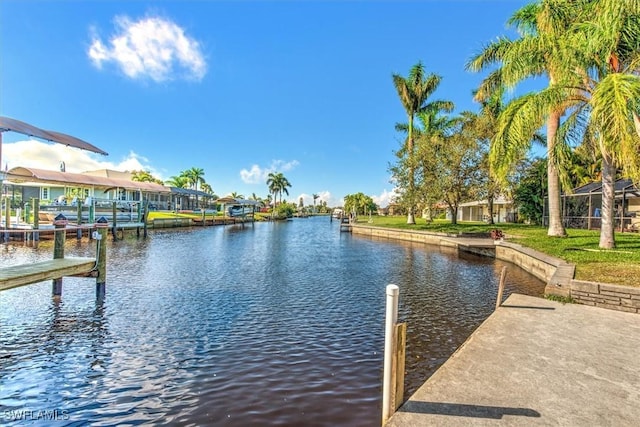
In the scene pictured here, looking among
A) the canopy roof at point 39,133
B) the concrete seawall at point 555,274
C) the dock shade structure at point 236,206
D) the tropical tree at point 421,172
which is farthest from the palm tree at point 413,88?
the dock shade structure at point 236,206

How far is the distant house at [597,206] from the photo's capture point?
19094mm

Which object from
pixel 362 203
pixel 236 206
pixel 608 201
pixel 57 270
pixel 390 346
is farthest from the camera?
pixel 362 203

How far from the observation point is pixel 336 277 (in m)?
11.6

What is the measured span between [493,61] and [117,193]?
35.3m

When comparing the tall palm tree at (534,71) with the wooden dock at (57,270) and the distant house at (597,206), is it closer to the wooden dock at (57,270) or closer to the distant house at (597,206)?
the distant house at (597,206)

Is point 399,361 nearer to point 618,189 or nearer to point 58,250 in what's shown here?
point 58,250

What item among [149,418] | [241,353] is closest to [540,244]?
[241,353]

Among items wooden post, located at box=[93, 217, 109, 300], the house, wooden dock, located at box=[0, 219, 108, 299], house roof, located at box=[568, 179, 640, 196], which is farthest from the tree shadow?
the house

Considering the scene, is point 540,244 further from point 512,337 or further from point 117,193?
point 117,193

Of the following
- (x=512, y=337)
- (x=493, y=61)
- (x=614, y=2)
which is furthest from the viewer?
(x=493, y=61)

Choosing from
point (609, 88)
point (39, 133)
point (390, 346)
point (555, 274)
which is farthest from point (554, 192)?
point (39, 133)

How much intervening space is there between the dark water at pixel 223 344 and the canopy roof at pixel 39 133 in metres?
3.64

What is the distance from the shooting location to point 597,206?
71.3 ft

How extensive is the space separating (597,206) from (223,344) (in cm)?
2472
